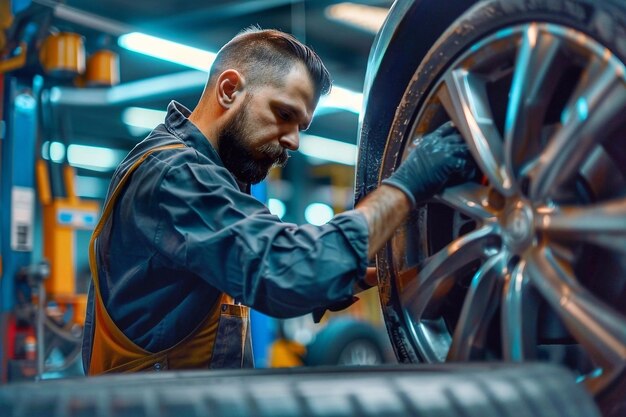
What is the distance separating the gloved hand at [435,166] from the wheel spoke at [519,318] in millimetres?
211

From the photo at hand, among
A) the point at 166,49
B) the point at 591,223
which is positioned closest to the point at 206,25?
the point at 166,49

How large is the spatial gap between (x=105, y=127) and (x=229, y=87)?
36.1ft

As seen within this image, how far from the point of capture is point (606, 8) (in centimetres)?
109

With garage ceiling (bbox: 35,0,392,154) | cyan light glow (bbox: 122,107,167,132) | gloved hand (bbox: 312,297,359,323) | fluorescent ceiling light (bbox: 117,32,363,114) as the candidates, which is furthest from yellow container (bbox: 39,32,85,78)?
cyan light glow (bbox: 122,107,167,132)

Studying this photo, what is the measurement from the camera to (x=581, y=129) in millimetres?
1121

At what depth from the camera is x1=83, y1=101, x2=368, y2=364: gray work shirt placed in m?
1.28

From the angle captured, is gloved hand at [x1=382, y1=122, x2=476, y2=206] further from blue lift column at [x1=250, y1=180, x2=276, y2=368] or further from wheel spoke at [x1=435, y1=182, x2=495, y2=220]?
blue lift column at [x1=250, y1=180, x2=276, y2=368]

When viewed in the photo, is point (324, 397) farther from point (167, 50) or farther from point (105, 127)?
point (105, 127)

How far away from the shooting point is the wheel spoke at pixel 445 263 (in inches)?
48.8

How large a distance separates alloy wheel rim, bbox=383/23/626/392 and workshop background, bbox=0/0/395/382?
2.69 meters

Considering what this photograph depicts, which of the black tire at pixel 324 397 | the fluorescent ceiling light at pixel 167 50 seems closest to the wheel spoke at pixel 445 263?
the black tire at pixel 324 397

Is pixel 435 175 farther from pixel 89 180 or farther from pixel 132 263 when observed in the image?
pixel 89 180

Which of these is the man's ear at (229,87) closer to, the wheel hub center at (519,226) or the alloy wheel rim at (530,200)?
the alloy wheel rim at (530,200)

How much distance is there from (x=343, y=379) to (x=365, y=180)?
2.22ft
